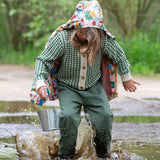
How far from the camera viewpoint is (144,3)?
17859 millimetres

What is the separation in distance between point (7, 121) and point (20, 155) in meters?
1.97

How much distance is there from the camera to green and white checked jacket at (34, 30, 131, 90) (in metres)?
3.79

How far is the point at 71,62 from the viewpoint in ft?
12.6

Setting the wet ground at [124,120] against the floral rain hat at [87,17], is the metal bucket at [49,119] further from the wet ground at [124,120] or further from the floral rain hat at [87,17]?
the floral rain hat at [87,17]

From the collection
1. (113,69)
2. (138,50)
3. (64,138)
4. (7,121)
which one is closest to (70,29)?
(113,69)

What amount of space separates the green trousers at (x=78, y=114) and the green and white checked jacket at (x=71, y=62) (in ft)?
0.23

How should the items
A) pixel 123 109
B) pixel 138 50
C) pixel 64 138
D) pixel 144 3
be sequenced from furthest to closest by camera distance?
pixel 144 3 < pixel 138 50 < pixel 123 109 < pixel 64 138

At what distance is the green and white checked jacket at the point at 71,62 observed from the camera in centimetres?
379

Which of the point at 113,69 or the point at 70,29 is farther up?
the point at 70,29

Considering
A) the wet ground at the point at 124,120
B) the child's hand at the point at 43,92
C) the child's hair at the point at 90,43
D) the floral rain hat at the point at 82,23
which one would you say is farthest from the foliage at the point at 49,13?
the child's hand at the point at 43,92

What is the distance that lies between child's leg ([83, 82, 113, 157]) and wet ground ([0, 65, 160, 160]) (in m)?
0.51

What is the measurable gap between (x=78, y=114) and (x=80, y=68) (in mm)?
395

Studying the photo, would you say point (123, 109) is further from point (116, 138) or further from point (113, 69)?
point (113, 69)

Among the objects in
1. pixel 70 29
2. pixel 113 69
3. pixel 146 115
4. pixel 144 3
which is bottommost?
pixel 146 115
